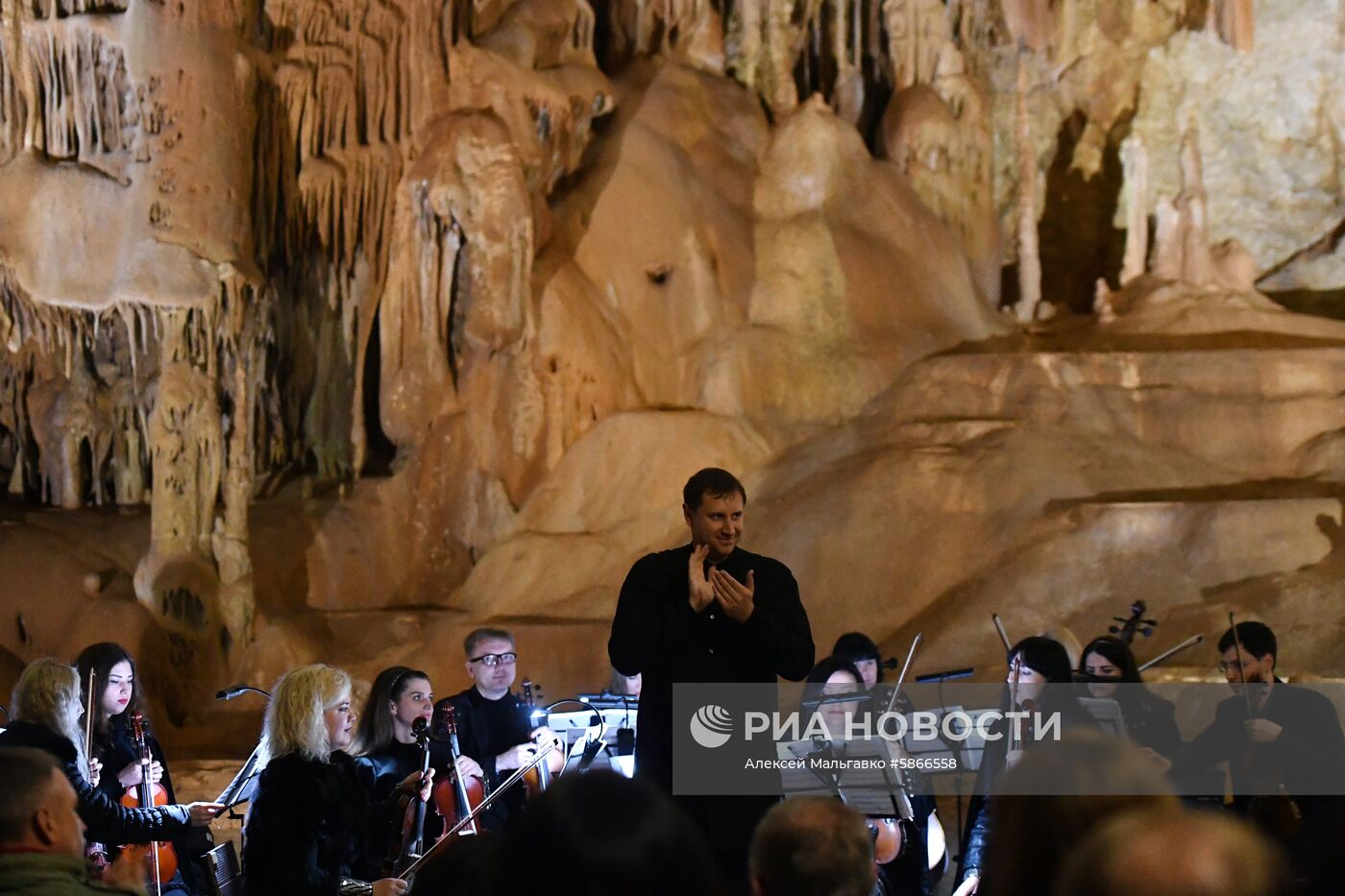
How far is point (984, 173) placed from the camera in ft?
57.2

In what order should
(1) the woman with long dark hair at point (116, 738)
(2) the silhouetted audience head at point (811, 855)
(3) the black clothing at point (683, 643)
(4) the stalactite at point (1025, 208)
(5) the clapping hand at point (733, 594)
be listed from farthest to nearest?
(4) the stalactite at point (1025, 208), (1) the woman with long dark hair at point (116, 738), (3) the black clothing at point (683, 643), (5) the clapping hand at point (733, 594), (2) the silhouetted audience head at point (811, 855)

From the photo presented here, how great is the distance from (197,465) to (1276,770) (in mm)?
10430

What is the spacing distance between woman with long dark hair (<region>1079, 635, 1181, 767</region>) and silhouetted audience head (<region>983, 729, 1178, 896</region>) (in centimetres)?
221

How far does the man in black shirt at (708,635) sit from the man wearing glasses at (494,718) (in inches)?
47.0

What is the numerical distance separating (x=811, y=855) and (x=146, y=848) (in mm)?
2808

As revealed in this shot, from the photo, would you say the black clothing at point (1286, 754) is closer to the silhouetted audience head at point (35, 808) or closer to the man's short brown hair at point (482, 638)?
the man's short brown hair at point (482, 638)

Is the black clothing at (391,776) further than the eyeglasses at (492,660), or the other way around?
the eyeglasses at (492,660)

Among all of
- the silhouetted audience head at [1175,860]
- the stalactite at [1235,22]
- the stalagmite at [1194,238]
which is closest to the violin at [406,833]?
the silhouetted audience head at [1175,860]

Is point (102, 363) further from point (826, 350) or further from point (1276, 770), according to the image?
point (1276, 770)

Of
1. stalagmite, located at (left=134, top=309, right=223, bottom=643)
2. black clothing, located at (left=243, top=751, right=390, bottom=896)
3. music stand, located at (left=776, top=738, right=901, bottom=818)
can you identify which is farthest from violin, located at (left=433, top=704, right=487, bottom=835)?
stalagmite, located at (left=134, top=309, right=223, bottom=643)

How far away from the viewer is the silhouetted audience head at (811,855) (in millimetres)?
2523

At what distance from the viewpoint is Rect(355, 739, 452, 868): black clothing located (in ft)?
15.1

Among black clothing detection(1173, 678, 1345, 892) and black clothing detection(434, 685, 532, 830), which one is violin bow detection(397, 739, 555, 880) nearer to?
black clothing detection(434, 685, 532, 830)

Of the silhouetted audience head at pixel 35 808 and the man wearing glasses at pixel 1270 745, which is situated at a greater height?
the silhouetted audience head at pixel 35 808
